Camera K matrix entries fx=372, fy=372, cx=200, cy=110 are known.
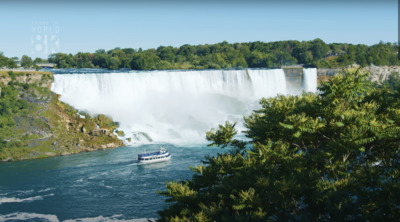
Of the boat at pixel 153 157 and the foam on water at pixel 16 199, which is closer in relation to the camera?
the foam on water at pixel 16 199

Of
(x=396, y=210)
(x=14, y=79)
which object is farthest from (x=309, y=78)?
(x=396, y=210)

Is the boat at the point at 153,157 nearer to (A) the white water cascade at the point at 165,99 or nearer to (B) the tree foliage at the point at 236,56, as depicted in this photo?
(A) the white water cascade at the point at 165,99

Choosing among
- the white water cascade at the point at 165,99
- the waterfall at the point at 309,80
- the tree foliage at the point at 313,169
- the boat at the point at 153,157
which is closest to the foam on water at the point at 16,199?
the boat at the point at 153,157

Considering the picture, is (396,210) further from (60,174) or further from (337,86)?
(60,174)

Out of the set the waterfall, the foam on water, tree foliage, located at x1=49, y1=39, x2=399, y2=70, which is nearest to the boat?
the foam on water

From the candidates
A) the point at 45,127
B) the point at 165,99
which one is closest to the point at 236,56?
the point at 165,99

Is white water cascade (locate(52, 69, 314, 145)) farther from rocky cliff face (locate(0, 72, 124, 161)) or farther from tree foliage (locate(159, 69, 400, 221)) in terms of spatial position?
tree foliage (locate(159, 69, 400, 221))
